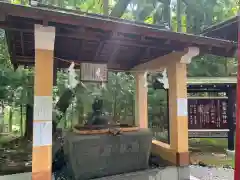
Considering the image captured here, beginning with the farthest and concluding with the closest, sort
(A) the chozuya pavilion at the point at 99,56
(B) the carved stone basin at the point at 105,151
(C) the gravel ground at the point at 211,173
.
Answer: (C) the gravel ground at the point at 211,173 → (B) the carved stone basin at the point at 105,151 → (A) the chozuya pavilion at the point at 99,56

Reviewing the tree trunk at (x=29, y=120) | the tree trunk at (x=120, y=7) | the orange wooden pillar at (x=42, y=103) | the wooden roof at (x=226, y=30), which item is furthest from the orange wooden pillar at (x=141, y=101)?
the tree trunk at (x=29, y=120)

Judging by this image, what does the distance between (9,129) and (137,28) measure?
50.2 feet

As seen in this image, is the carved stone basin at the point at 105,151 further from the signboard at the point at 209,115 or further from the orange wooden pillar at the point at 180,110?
the signboard at the point at 209,115

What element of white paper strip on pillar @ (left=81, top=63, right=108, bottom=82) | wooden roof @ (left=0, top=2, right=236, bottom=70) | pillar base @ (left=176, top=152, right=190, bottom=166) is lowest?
pillar base @ (left=176, top=152, right=190, bottom=166)

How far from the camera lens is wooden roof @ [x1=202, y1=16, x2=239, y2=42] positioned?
616 centimetres

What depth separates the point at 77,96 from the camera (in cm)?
933

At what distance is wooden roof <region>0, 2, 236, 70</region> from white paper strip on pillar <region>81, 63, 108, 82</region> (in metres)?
0.56

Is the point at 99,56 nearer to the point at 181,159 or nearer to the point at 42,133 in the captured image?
the point at 42,133

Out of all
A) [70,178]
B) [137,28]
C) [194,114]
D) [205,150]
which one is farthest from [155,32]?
[205,150]

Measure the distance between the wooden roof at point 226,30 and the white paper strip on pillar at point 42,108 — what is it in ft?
16.6

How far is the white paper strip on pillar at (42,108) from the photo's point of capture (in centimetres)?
399

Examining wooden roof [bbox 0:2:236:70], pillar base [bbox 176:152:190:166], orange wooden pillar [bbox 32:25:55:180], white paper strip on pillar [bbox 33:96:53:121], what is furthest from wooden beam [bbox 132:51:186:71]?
white paper strip on pillar [bbox 33:96:53:121]

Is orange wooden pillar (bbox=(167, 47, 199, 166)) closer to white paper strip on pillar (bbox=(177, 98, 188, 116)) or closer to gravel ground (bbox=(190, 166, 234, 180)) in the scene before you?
white paper strip on pillar (bbox=(177, 98, 188, 116))

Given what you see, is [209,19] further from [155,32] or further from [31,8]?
[31,8]
